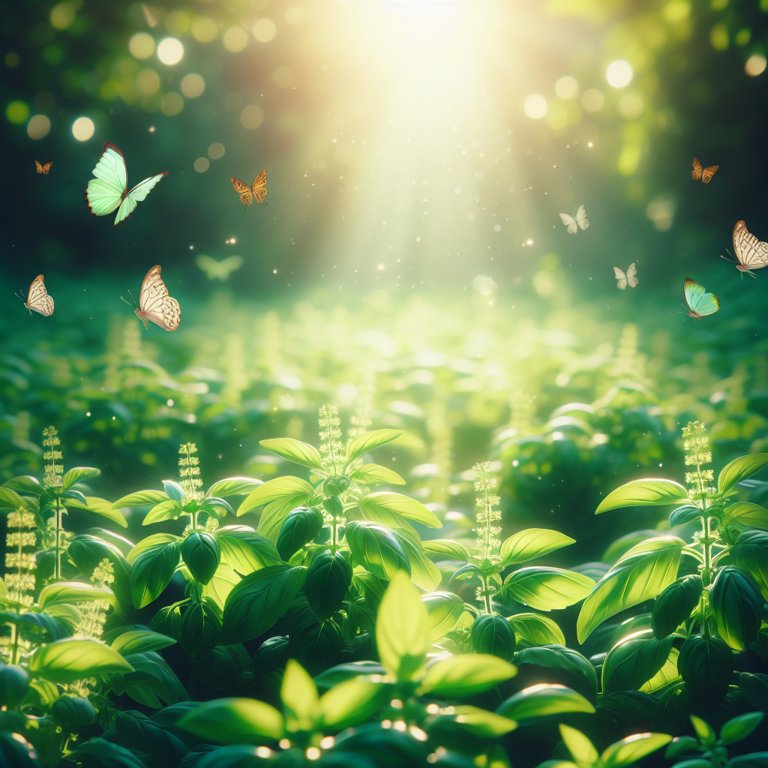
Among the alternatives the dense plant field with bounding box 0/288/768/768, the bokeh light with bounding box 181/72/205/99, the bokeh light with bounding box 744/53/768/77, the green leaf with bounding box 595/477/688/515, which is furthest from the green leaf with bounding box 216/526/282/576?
the bokeh light with bounding box 181/72/205/99

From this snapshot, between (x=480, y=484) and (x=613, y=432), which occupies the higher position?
(x=613, y=432)

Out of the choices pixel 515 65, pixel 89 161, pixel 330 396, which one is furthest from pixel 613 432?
pixel 89 161

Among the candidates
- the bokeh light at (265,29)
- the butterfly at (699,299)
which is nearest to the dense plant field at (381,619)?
the butterfly at (699,299)

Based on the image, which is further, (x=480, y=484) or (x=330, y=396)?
(x=330, y=396)

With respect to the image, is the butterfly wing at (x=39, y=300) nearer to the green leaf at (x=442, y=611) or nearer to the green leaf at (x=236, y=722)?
the green leaf at (x=442, y=611)

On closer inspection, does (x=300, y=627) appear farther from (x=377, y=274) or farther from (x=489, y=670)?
(x=377, y=274)
